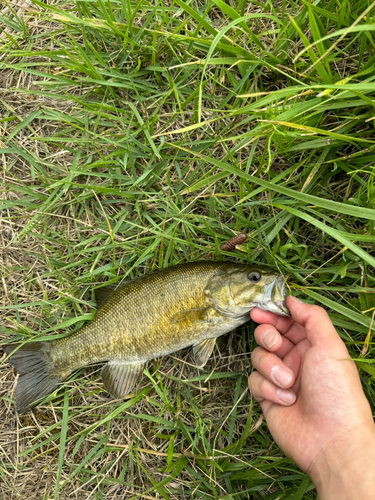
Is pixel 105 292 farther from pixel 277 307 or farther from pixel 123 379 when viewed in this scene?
pixel 277 307

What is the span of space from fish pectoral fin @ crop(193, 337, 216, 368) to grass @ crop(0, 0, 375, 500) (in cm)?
20

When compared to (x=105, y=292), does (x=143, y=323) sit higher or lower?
lower

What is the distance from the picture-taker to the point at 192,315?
2.69 meters

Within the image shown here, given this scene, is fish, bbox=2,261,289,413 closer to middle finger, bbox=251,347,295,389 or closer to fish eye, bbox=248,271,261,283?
fish eye, bbox=248,271,261,283

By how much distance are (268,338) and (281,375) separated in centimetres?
28

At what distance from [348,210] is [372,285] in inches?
28.8

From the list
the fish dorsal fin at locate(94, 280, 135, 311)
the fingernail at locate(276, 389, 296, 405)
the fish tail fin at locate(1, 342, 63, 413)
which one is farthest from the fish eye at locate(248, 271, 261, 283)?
the fish tail fin at locate(1, 342, 63, 413)

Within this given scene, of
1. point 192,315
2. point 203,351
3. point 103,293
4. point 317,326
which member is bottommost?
point 203,351

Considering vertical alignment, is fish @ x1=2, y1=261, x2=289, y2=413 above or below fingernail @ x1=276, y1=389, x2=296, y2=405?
above

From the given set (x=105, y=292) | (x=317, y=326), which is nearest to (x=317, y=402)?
(x=317, y=326)

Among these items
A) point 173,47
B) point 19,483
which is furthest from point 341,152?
point 19,483

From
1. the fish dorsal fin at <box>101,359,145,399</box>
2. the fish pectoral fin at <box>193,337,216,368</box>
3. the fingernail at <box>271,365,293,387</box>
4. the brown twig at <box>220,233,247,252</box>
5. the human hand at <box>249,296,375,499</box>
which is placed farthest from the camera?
the fish dorsal fin at <box>101,359,145,399</box>

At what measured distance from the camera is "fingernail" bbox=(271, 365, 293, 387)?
240 centimetres

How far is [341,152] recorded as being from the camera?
2.79m
